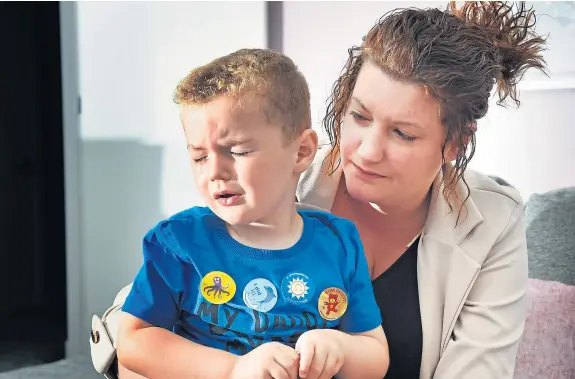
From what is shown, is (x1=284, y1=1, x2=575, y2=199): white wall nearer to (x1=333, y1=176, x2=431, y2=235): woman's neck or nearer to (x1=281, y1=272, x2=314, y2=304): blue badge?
(x1=333, y1=176, x2=431, y2=235): woman's neck

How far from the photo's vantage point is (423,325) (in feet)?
3.13

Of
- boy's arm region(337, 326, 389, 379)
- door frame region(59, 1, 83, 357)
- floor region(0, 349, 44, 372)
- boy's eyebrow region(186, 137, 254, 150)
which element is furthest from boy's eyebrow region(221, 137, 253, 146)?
floor region(0, 349, 44, 372)

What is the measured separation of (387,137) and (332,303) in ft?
0.83

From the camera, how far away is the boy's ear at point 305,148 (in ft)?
2.53

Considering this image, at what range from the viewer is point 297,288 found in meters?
0.74

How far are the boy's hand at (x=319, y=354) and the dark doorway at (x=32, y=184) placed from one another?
63 cm

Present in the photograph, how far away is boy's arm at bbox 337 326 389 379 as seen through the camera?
744 millimetres

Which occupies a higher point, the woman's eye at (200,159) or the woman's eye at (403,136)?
the woman's eye at (403,136)

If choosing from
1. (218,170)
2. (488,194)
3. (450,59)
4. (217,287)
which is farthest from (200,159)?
(488,194)

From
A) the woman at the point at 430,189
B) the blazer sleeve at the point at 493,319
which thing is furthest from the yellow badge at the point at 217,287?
the blazer sleeve at the point at 493,319

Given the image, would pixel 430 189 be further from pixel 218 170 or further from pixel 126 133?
pixel 126 133

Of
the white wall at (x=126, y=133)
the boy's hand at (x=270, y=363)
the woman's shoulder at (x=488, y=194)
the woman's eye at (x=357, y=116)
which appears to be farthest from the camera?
the white wall at (x=126, y=133)

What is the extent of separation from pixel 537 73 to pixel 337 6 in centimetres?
39

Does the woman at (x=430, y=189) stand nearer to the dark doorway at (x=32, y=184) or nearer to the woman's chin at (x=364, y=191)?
the woman's chin at (x=364, y=191)
